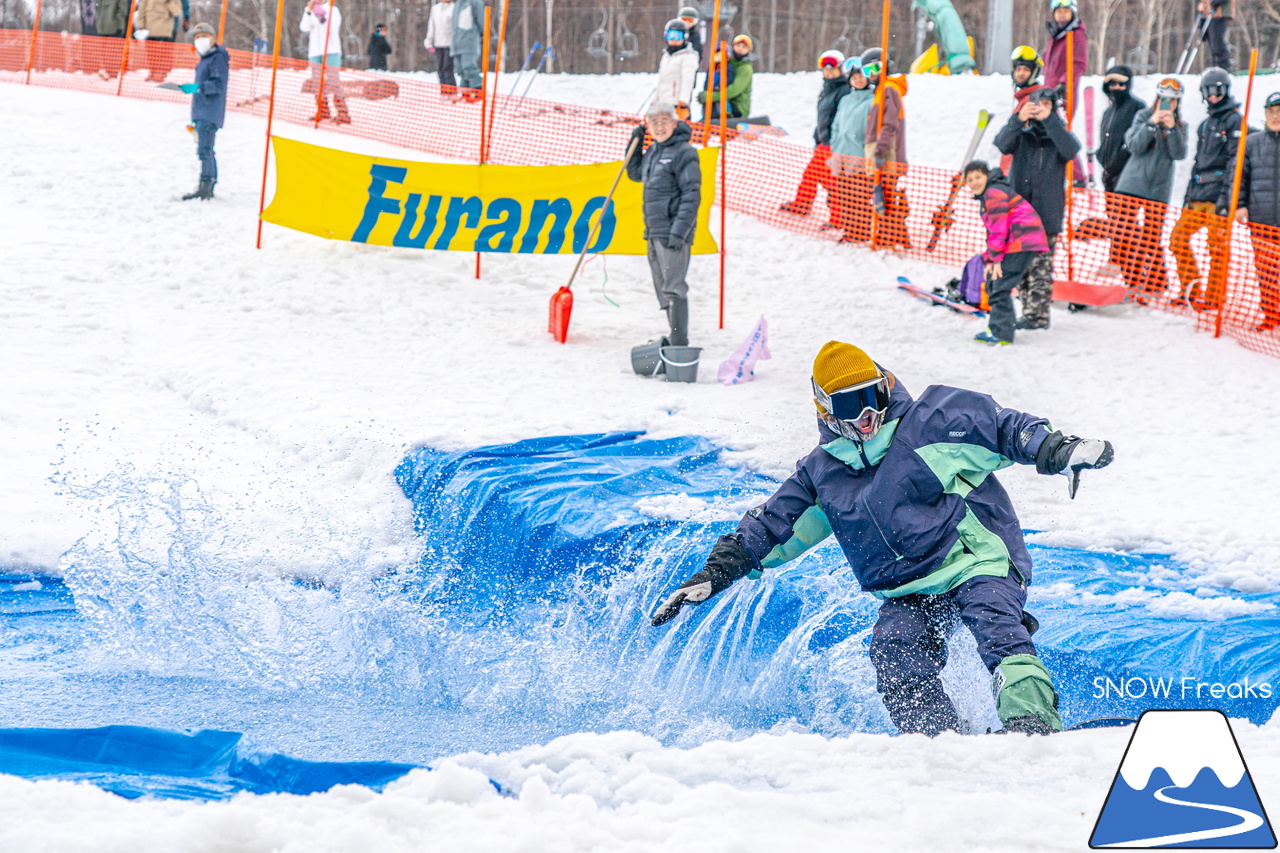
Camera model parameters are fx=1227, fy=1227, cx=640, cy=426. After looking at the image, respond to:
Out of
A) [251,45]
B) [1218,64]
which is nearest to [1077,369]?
[1218,64]

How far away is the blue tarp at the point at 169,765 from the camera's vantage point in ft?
9.84

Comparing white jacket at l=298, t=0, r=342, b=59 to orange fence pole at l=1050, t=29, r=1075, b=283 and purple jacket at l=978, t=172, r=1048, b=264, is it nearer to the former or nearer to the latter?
orange fence pole at l=1050, t=29, r=1075, b=283

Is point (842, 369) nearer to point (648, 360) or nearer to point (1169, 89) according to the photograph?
point (648, 360)

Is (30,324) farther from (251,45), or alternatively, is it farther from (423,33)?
(251,45)

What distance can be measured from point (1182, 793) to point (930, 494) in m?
1.28

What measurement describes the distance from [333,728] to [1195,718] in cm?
265

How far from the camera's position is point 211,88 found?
35.3ft

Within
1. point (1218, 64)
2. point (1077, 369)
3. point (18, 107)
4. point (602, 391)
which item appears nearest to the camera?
point (602, 391)

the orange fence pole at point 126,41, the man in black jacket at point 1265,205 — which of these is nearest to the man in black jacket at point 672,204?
the man in black jacket at point 1265,205

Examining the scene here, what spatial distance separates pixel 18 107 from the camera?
1415 cm

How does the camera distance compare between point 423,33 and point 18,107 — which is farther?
point 423,33

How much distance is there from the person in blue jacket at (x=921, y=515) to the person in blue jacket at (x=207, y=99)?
8749mm

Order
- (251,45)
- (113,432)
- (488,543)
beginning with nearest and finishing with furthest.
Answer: (488,543)
(113,432)
(251,45)

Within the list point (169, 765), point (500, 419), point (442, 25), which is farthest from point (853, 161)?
point (169, 765)
